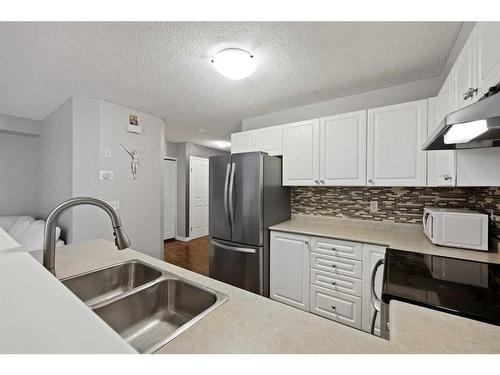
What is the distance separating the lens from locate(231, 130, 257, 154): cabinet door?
2863 mm

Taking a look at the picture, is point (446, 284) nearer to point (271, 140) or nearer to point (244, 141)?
point (271, 140)

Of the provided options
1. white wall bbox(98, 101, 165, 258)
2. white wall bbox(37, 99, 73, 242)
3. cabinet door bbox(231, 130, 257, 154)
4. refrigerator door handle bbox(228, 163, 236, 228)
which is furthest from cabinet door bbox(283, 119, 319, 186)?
white wall bbox(37, 99, 73, 242)

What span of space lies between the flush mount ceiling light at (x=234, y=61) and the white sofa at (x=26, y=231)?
2.37 m

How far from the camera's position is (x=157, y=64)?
6.00ft

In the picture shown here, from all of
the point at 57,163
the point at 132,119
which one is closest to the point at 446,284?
the point at 132,119

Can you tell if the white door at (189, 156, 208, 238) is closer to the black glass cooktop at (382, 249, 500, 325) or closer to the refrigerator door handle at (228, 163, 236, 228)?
the refrigerator door handle at (228, 163, 236, 228)

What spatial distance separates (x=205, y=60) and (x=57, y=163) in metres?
2.64

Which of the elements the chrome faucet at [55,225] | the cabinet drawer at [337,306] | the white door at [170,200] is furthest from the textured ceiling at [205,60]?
the white door at [170,200]

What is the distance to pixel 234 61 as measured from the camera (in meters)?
1.61

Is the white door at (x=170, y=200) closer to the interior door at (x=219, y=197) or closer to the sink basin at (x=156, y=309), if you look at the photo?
the interior door at (x=219, y=197)

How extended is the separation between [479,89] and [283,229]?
1.70 metres

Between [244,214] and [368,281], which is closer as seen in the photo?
[368,281]

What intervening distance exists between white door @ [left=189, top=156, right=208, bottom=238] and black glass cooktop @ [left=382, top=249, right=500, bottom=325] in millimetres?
4453

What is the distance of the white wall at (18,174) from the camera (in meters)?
3.48
